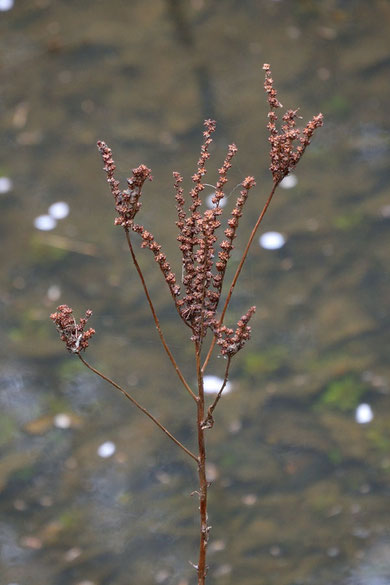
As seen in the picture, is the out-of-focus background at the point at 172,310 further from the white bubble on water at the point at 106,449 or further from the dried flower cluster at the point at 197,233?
the dried flower cluster at the point at 197,233

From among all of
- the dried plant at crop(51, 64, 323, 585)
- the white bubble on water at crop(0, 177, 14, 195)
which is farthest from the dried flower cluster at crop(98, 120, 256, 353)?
the white bubble on water at crop(0, 177, 14, 195)

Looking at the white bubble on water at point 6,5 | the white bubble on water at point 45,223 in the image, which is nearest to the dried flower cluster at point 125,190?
the white bubble on water at point 45,223

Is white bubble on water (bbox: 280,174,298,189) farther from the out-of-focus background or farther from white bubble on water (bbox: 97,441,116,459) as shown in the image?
white bubble on water (bbox: 97,441,116,459)

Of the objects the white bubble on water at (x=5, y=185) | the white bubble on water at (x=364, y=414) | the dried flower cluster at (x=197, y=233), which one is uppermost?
the white bubble on water at (x=5, y=185)

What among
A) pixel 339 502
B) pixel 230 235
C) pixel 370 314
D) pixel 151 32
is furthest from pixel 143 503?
pixel 151 32

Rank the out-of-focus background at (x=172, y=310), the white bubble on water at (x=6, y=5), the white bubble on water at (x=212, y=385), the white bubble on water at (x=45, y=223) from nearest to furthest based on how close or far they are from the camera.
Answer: the out-of-focus background at (x=172, y=310) < the white bubble on water at (x=212, y=385) < the white bubble on water at (x=45, y=223) < the white bubble on water at (x=6, y=5)

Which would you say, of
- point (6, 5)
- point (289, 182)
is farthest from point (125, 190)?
point (6, 5)

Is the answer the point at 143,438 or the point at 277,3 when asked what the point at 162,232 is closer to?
the point at 143,438
